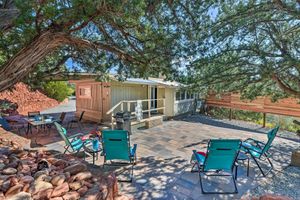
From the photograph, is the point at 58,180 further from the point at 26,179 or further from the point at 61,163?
the point at 61,163

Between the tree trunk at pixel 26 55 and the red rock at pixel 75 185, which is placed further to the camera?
the tree trunk at pixel 26 55

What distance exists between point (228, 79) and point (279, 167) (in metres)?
2.86

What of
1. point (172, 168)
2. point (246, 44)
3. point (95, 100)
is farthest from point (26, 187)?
point (95, 100)

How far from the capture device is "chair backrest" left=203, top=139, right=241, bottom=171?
153 inches

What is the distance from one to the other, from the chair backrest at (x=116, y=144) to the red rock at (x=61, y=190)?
1682 millimetres

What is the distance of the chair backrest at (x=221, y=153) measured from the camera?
12.8 ft

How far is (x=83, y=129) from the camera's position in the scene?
940 centimetres

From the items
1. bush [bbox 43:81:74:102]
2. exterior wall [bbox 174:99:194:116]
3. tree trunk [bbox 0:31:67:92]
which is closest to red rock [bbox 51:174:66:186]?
tree trunk [bbox 0:31:67:92]

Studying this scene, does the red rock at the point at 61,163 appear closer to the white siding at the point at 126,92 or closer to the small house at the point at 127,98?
the small house at the point at 127,98

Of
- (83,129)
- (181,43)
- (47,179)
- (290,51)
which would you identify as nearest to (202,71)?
(181,43)

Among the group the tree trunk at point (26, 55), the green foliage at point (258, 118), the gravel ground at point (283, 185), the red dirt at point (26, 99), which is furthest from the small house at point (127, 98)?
the red dirt at point (26, 99)

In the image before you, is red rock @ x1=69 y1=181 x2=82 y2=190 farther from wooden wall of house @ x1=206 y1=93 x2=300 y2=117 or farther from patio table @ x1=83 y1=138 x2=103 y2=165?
wooden wall of house @ x1=206 y1=93 x2=300 y2=117

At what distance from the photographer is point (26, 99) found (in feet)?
54.2

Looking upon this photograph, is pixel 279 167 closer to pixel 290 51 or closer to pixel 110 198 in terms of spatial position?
pixel 290 51
